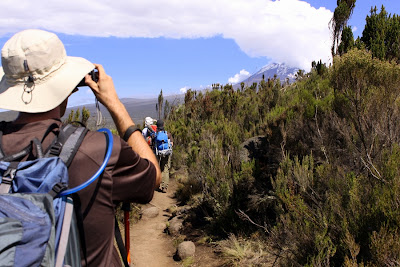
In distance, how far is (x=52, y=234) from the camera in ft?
3.17

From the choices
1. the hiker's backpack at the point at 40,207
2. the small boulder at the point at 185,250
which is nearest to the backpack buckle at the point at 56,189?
the hiker's backpack at the point at 40,207

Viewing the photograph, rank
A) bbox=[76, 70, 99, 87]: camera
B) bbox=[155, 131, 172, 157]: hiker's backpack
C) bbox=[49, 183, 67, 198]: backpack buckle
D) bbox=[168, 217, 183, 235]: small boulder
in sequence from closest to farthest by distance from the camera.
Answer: bbox=[49, 183, 67, 198]: backpack buckle → bbox=[76, 70, 99, 87]: camera → bbox=[168, 217, 183, 235]: small boulder → bbox=[155, 131, 172, 157]: hiker's backpack

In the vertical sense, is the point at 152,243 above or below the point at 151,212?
below

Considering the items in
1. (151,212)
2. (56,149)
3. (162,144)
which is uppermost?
(56,149)

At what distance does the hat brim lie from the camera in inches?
46.3

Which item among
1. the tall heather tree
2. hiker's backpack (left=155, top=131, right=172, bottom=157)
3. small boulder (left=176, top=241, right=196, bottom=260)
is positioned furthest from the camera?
the tall heather tree

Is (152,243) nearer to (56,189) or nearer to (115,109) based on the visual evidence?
(115,109)

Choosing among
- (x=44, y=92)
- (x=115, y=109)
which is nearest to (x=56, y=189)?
(x=44, y=92)

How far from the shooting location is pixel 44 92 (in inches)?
47.4

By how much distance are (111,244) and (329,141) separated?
4613 millimetres

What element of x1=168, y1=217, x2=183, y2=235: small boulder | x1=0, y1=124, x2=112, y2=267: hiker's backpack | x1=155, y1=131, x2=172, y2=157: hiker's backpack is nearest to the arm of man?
x1=0, y1=124, x2=112, y2=267: hiker's backpack

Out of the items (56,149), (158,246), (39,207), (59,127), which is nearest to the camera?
(39,207)

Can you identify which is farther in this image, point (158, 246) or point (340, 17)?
point (340, 17)

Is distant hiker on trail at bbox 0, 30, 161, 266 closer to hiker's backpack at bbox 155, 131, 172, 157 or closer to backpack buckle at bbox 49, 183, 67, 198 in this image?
backpack buckle at bbox 49, 183, 67, 198
